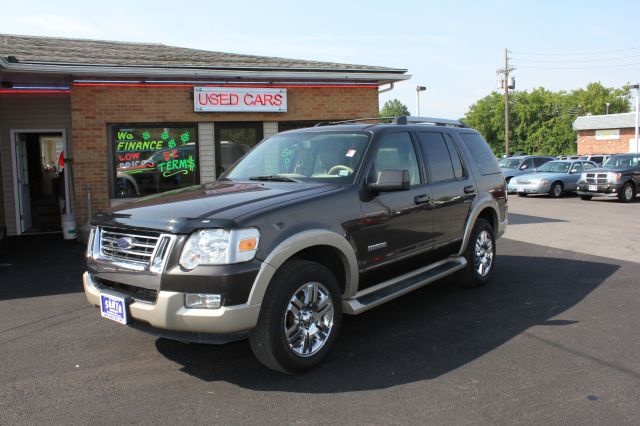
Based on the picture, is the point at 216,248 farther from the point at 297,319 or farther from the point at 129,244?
the point at 297,319

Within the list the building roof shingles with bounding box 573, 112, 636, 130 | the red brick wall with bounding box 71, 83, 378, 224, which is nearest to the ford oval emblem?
the red brick wall with bounding box 71, 83, 378, 224

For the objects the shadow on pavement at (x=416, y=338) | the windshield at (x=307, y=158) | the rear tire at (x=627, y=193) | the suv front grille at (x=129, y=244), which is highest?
the windshield at (x=307, y=158)

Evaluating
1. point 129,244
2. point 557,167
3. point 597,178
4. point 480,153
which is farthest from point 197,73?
point 557,167

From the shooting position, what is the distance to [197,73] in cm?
1039

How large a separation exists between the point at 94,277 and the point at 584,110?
277 ft

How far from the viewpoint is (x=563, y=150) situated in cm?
6222

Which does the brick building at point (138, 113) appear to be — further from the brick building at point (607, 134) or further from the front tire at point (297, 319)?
the brick building at point (607, 134)

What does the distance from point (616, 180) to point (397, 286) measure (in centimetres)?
1631

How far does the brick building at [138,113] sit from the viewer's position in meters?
10.2

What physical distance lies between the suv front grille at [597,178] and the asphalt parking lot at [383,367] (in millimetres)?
13341

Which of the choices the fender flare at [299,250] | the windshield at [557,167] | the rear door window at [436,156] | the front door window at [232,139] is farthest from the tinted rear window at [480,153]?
the windshield at [557,167]

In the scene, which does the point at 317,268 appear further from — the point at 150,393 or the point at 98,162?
the point at 98,162

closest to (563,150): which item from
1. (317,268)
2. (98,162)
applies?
(98,162)

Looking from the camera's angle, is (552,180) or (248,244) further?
(552,180)
